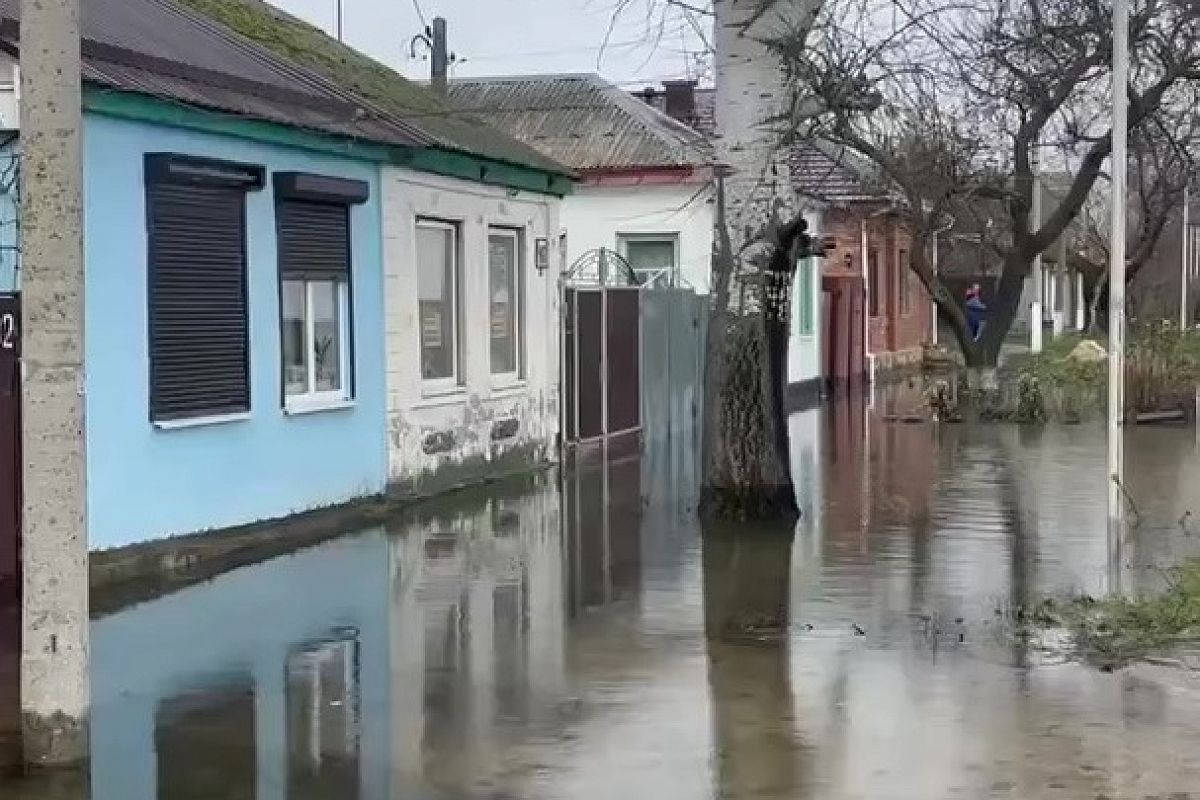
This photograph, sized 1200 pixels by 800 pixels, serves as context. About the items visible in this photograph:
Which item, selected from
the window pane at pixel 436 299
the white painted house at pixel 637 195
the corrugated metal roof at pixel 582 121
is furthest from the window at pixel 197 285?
the corrugated metal roof at pixel 582 121

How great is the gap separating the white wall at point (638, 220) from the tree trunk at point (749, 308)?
1387 cm

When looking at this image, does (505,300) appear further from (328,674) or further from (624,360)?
(328,674)

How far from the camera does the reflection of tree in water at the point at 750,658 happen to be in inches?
266

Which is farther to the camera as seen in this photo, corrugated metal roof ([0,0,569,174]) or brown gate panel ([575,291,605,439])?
brown gate panel ([575,291,605,439])

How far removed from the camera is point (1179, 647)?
28.4 ft

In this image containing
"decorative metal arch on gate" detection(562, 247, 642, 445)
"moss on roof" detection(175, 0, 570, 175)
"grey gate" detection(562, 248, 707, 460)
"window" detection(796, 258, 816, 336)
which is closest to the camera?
"moss on roof" detection(175, 0, 570, 175)

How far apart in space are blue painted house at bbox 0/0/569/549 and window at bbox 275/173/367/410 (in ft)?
0.06

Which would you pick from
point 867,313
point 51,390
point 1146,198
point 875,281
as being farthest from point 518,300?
point 875,281

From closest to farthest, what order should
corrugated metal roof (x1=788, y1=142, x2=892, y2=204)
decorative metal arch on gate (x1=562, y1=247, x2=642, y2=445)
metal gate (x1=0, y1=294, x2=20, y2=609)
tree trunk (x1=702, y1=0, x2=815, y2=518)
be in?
1. metal gate (x1=0, y1=294, x2=20, y2=609)
2. tree trunk (x1=702, y1=0, x2=815, y2=518)
3. decorative metal arch on gate (x1=562, y1=247, x2=642, y2=445)
4. corrugated metal roof (x1=788, y1=142, x2=892, y2=204)

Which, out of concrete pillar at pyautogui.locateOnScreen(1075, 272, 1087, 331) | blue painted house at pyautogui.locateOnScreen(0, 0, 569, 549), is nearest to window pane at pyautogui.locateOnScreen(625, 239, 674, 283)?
blue painted house at pyautogui.locateOnScreen(0, 0, 569, 549)

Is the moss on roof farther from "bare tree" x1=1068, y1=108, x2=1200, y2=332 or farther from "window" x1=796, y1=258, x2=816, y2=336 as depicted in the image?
"window" x1=796, y1=258, x2=816, y2=336

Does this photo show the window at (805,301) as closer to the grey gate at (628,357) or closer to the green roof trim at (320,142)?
the grey gate at (628,357)

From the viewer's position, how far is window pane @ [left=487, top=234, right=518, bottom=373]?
17453 mm

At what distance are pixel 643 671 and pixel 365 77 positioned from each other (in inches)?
409
